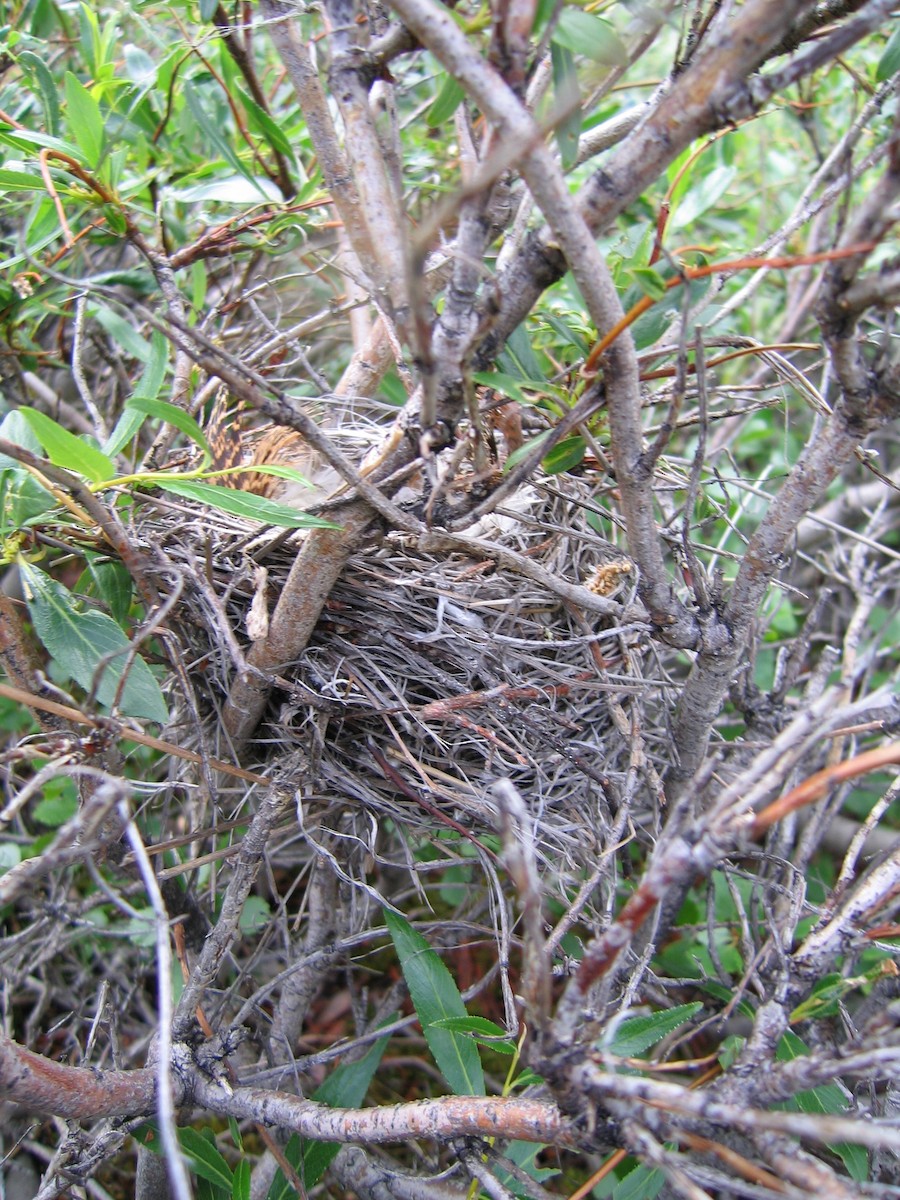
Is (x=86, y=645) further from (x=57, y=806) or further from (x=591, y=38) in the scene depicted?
(x=591, y=38)

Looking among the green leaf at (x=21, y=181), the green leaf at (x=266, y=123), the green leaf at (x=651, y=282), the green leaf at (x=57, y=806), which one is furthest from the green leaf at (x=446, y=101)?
the green leaf at (x=57, y=806)

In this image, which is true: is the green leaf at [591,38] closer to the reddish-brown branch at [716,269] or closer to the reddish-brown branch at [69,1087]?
the reddish-brown branch at [716,269]

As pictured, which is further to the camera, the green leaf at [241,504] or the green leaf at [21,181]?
the green leaf at [21,181]

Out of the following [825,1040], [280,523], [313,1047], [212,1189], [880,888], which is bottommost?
[313,1047]

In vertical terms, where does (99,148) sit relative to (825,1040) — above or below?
above

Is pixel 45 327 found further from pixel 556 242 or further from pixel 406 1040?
pixel 406 1040

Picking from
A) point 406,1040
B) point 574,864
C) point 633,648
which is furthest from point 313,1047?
point 633,648
